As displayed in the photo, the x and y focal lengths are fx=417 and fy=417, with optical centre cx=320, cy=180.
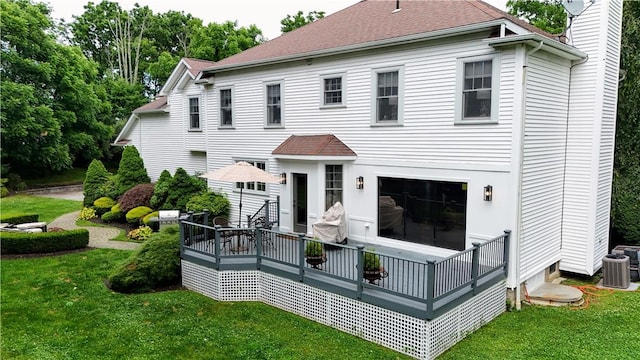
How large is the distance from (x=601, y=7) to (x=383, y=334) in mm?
9544

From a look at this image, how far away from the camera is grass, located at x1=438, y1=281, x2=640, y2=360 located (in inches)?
287

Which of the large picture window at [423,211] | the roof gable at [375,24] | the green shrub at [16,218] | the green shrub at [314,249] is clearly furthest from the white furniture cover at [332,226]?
the green shrub at [16,218]

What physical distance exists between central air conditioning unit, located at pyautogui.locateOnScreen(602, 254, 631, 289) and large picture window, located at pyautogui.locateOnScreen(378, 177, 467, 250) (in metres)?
4.21

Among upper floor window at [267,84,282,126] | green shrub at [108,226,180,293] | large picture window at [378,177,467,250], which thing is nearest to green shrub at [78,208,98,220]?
green shrub at [108,226,180,293]

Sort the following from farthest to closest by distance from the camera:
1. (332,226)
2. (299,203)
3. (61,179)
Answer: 1. (61,179)
2. (299,203)
3. (332,226)

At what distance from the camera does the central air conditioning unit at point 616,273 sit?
1059cm

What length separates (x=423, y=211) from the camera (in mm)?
10414

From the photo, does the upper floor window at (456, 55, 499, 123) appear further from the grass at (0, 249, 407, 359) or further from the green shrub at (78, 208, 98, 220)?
the green shrub at (78, 208, 98, 220)

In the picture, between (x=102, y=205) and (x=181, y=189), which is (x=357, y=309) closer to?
(x=181, y=189)

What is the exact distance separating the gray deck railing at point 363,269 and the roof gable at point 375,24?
524cm

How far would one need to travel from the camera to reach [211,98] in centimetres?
1597

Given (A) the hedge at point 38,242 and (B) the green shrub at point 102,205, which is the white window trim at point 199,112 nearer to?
(B) the green shrub at point 102,205

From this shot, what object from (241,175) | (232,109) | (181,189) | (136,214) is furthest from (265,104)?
(136,214)

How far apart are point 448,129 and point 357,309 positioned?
185 inches
